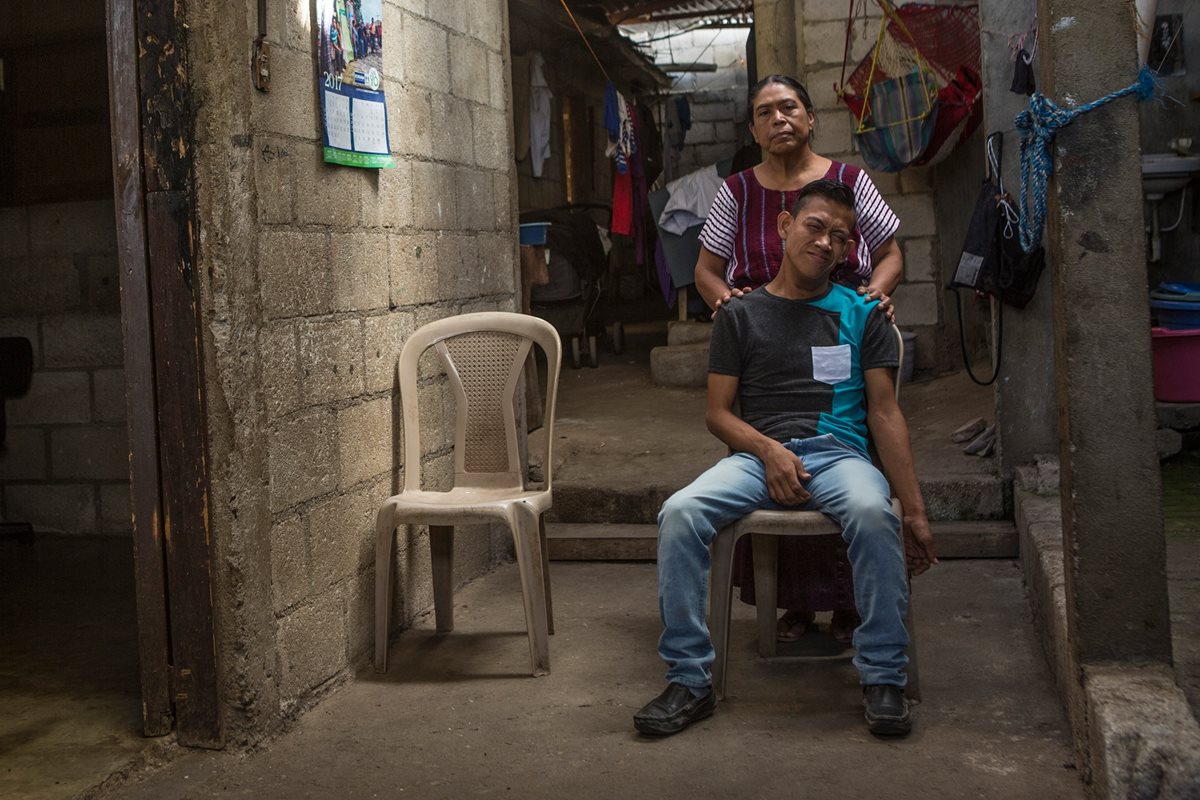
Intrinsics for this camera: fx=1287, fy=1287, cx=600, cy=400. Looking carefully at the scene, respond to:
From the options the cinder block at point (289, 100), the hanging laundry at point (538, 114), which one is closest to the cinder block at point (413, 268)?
the cinder block at point (289, 100)

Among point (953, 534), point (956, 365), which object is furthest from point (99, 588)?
point (956, 365)

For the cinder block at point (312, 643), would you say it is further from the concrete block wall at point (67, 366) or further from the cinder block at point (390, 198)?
the concrete block wall at point (67, 366)

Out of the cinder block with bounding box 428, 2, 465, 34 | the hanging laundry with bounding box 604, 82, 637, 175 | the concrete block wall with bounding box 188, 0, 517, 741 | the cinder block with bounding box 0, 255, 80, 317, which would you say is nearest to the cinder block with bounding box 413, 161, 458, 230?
the concrete block wall with bounding box 188, 0, 517, 741

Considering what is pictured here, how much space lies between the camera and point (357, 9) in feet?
13.1

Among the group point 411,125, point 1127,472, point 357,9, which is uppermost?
point 357,9

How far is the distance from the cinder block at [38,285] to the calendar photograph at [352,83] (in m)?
2.91

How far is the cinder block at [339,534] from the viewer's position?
12.3 ft

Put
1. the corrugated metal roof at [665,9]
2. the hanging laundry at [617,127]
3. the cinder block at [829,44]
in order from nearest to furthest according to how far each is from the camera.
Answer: the cinder block at [829,44], the hanging laundry at [617,127], the corrugated metal roof at [665,9]

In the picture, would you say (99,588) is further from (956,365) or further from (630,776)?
(956,365)

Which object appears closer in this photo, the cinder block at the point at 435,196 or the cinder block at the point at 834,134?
the cinder block at the point at 435,196

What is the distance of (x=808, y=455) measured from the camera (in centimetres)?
360

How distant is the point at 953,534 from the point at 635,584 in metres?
1.30

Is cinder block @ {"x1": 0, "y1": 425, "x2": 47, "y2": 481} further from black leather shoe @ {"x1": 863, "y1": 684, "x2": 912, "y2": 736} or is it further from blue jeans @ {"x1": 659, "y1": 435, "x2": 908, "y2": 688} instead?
black leather shoe @ {"x1": 863, "y1": 684, "x2": 912, "y2": 736}

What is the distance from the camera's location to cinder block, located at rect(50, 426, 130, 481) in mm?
6391
